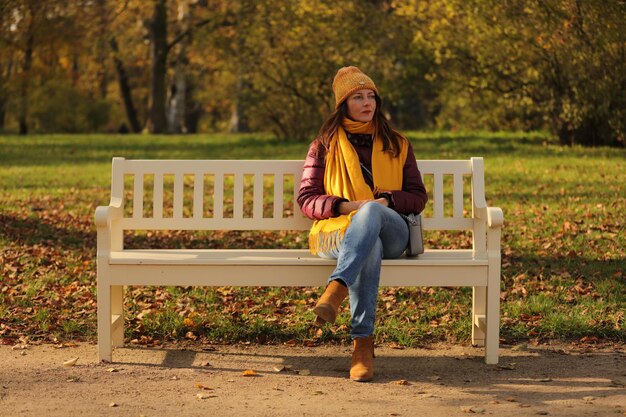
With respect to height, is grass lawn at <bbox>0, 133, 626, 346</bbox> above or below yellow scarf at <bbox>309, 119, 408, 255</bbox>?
below

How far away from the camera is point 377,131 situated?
6.27 m

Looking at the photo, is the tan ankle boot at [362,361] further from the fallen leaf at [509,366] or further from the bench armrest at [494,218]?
the bench armrest at [494,218]

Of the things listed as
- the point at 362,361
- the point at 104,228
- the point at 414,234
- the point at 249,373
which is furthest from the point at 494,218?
the point at 104,228

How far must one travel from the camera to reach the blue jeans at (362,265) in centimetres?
575

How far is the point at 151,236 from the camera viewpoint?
10.7m

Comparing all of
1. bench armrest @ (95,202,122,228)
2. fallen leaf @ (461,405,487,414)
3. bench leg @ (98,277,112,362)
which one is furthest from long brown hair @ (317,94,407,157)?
fallen leaf @ (461,405,487,414)

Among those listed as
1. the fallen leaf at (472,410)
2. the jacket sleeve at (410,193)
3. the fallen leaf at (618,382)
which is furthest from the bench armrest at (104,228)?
the fallen leaf at (618,382)

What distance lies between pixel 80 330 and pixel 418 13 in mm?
17100

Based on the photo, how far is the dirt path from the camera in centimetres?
517

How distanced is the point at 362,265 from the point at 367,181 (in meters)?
0.64

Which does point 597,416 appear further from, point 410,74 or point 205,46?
point 205,46

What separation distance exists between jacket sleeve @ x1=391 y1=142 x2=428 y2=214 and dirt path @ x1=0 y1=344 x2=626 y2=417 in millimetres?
786

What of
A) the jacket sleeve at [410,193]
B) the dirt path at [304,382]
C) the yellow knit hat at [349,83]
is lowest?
the dirt path at [304,382]

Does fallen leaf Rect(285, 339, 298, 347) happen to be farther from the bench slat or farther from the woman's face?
the woman's face
